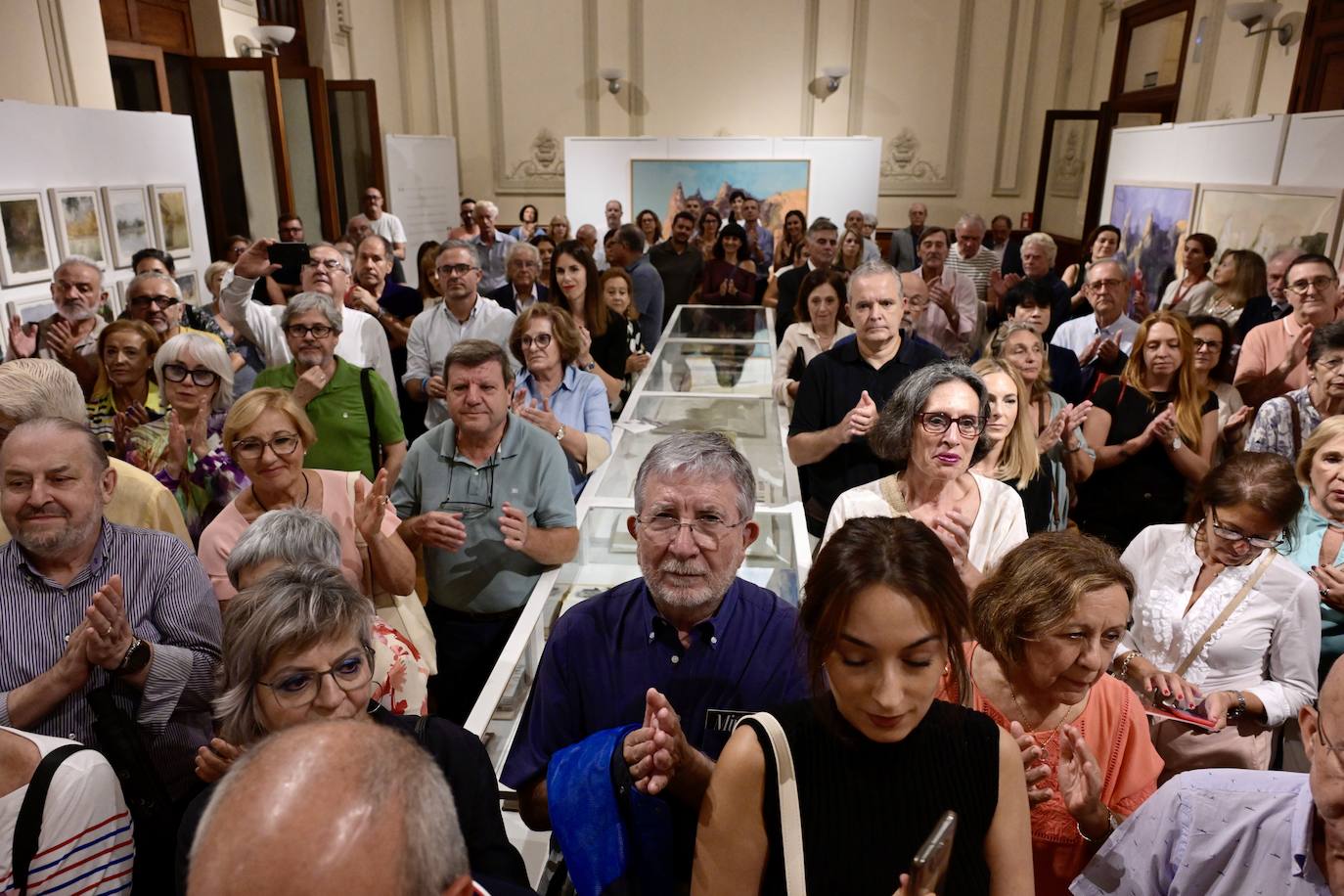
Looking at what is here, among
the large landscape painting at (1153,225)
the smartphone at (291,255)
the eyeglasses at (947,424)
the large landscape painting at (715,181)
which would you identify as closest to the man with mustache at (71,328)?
the smartphone at (291,255)

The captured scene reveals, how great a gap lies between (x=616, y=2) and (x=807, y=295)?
12.2 metres

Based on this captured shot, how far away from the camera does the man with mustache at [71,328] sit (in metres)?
4.37

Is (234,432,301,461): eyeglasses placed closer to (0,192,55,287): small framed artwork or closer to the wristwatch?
the wristwatch

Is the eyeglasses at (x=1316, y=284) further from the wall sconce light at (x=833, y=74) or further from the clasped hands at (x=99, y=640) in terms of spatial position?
the wall sconce light at (x=833, y=74)

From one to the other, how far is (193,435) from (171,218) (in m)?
5.43

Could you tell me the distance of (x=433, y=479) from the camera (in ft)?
10.3

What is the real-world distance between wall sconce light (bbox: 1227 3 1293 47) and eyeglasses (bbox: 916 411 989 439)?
8.23 m

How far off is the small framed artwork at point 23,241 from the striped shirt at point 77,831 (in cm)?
537

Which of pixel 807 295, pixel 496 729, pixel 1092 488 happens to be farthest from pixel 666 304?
pixel 496 729

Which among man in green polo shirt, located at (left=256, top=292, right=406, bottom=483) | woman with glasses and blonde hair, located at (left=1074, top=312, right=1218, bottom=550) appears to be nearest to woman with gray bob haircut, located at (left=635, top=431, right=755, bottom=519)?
man in green polo shirt, located at (left=256, top=292, right=406, bottom=483)

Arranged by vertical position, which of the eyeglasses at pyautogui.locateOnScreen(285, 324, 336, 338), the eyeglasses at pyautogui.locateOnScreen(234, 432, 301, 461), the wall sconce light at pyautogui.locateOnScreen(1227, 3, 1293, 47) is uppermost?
the wall sconce light at pyautogui.locateOnScreen(1227, 3, 1293, 47)

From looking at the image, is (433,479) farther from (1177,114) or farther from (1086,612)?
(1177,114)

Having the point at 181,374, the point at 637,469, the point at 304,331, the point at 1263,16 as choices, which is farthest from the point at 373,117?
the point at 1263,16

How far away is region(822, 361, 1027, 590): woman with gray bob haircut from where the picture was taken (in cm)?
269
